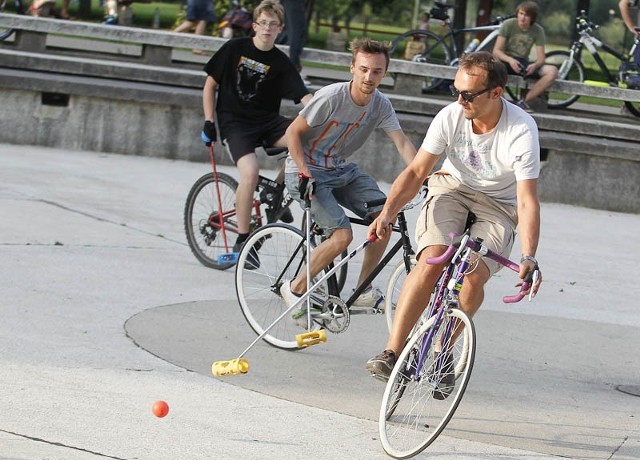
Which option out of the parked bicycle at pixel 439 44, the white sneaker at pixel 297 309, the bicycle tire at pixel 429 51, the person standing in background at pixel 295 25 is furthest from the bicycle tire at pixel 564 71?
the white sneaker at pixel 297 309

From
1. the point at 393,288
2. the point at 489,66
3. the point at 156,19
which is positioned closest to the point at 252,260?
the point at 393,288

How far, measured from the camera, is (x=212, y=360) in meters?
6.30

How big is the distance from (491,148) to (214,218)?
356 cm

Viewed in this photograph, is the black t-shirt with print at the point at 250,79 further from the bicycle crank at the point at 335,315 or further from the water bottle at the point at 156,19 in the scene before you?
the water bottle at the point at 156,19

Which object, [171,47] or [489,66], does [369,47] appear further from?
[171,47]

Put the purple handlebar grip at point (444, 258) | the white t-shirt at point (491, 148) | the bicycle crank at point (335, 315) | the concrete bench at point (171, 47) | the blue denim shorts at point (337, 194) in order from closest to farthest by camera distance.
A: the purple handlebar grip at point (444, 258) < the white t-shirt at point (491, 148) < the bicycle crank at point (335, 315) < the blue denim shorts at point (337, 194) < the concrete bench at point (171, 47)

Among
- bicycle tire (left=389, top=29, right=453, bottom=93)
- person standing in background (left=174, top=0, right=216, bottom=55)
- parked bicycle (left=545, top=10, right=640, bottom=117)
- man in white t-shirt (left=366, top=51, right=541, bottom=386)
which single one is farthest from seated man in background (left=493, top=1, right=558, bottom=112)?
man in white t-shirt (left=366, top=51, right=541, bottom=386)

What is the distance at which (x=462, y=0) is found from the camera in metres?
18.5

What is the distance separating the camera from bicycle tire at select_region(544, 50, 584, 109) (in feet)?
48.3

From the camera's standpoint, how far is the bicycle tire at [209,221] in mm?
8602

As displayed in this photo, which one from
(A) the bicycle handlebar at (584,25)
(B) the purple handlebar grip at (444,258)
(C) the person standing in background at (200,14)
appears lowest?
(B) the purple handlebar grip at (444,258)

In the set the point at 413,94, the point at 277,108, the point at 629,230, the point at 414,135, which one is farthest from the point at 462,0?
the point at 277,108

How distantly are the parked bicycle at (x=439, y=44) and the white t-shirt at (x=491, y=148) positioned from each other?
353 inches

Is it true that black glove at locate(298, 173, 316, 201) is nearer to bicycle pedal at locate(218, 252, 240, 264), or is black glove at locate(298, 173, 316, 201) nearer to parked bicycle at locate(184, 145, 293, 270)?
parked bicycle at locate(184, 145, 293, 270)
